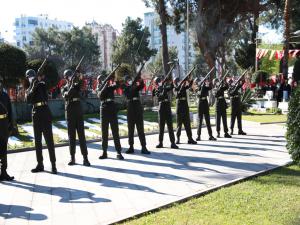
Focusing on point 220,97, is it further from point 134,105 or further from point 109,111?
point 109,111

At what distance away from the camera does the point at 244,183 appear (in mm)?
7383

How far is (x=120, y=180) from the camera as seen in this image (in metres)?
8.09

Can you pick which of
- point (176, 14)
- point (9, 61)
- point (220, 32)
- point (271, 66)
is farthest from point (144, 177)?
point (271, 66)

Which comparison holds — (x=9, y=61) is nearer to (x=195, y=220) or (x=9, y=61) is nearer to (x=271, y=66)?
(x=195, y=220)

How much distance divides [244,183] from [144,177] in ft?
6.49

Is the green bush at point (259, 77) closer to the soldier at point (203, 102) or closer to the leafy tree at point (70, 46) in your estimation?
the soldier at point (203, 102)

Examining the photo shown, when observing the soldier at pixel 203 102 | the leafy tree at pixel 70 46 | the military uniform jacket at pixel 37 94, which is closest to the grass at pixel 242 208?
the military uniform jacket at pixel 37 94

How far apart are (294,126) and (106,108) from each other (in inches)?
173

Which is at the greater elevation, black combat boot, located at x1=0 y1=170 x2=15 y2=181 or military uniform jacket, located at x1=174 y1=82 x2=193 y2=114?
military uniform jacket, located at x1=174 y1=82 x2=193 y2=114

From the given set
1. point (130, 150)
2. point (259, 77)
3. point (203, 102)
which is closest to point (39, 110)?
point (130, 150)

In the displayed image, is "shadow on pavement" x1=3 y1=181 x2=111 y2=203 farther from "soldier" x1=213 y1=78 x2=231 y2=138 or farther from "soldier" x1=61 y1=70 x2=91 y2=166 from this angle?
"soldier" x1=213 y1=78 x2=231 y2=138

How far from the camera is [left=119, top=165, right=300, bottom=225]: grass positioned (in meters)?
5.44

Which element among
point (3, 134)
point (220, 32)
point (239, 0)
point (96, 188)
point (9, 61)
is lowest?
point (96, 188)

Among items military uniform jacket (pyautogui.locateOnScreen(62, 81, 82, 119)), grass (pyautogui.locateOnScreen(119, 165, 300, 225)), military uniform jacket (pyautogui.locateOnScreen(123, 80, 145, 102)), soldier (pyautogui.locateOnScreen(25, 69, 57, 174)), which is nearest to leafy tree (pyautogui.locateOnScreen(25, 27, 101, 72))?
military uniform jacket (pyautogui.locateOnScreen(123, 80, 145, 102))
